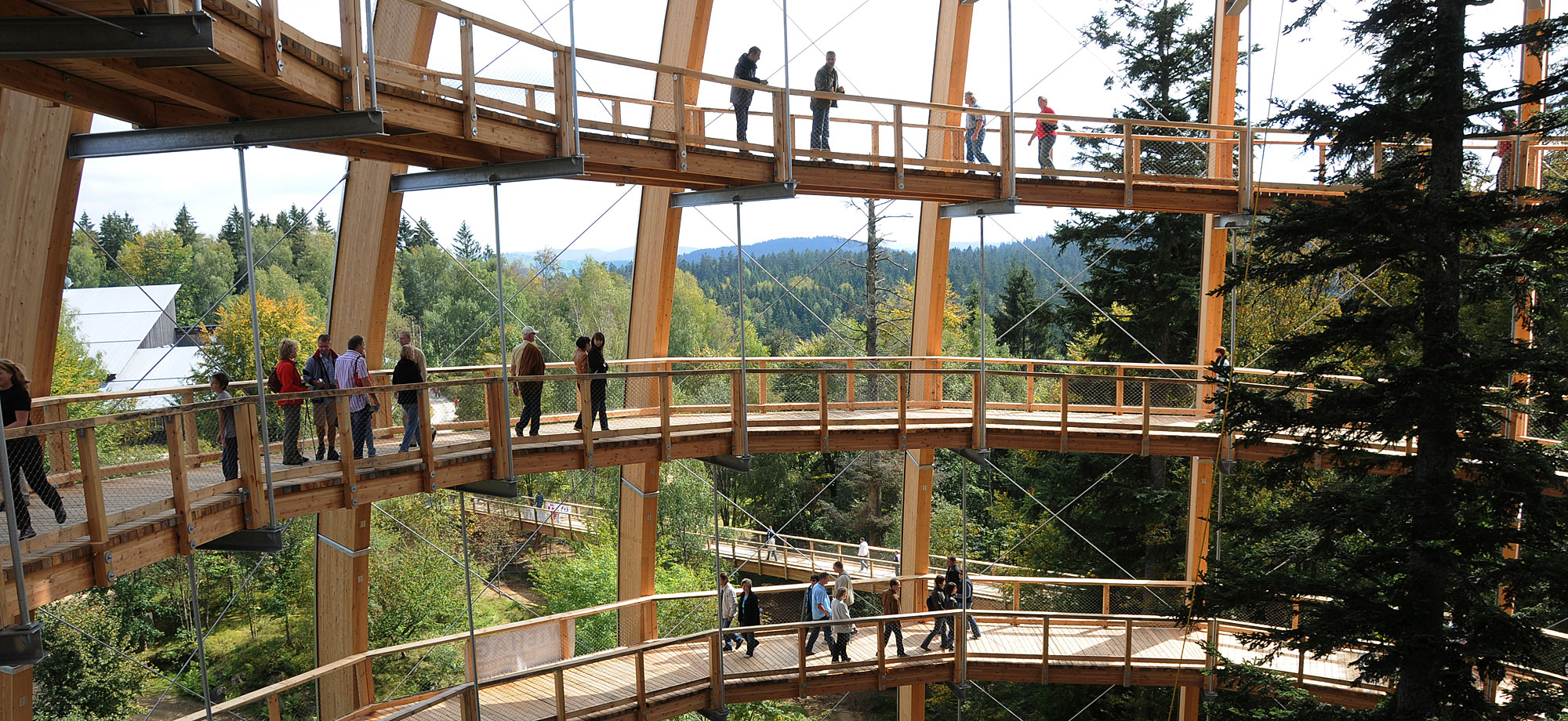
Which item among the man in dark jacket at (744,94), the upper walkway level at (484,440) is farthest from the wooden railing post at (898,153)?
the upper walkway level at (484,440)

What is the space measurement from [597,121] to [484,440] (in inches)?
131

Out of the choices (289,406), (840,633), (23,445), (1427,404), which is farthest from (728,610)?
(23,445)

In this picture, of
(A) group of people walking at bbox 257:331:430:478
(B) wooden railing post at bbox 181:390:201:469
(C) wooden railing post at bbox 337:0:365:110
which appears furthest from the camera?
(A) group of people walking at bbox 257:331:430:478

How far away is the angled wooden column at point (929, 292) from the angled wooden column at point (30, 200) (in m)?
10.2

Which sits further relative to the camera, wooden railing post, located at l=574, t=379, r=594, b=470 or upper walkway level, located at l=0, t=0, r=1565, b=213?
wooden railing post, located at l=574, t=379, r=594, b=470

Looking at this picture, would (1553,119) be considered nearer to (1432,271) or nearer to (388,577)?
(1432,271)

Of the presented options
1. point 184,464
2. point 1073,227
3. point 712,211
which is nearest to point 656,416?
point 184,464

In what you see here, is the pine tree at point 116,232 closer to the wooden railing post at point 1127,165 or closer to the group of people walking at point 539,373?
the group of people walking at point 539,373

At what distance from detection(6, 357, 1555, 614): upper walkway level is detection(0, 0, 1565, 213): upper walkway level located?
2.12 m

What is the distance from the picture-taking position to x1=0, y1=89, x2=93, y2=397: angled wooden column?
27.2ft

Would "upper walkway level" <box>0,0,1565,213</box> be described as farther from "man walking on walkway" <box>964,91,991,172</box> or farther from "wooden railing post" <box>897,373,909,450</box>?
"wooden railing post" <box>897,373,909,450</box>

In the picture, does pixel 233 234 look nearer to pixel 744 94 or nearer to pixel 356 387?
pixel 744 94

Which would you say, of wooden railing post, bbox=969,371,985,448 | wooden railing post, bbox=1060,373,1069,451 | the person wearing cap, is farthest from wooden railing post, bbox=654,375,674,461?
wooden railing post, bbox=1060,373,1069,451

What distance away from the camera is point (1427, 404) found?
762 cm
